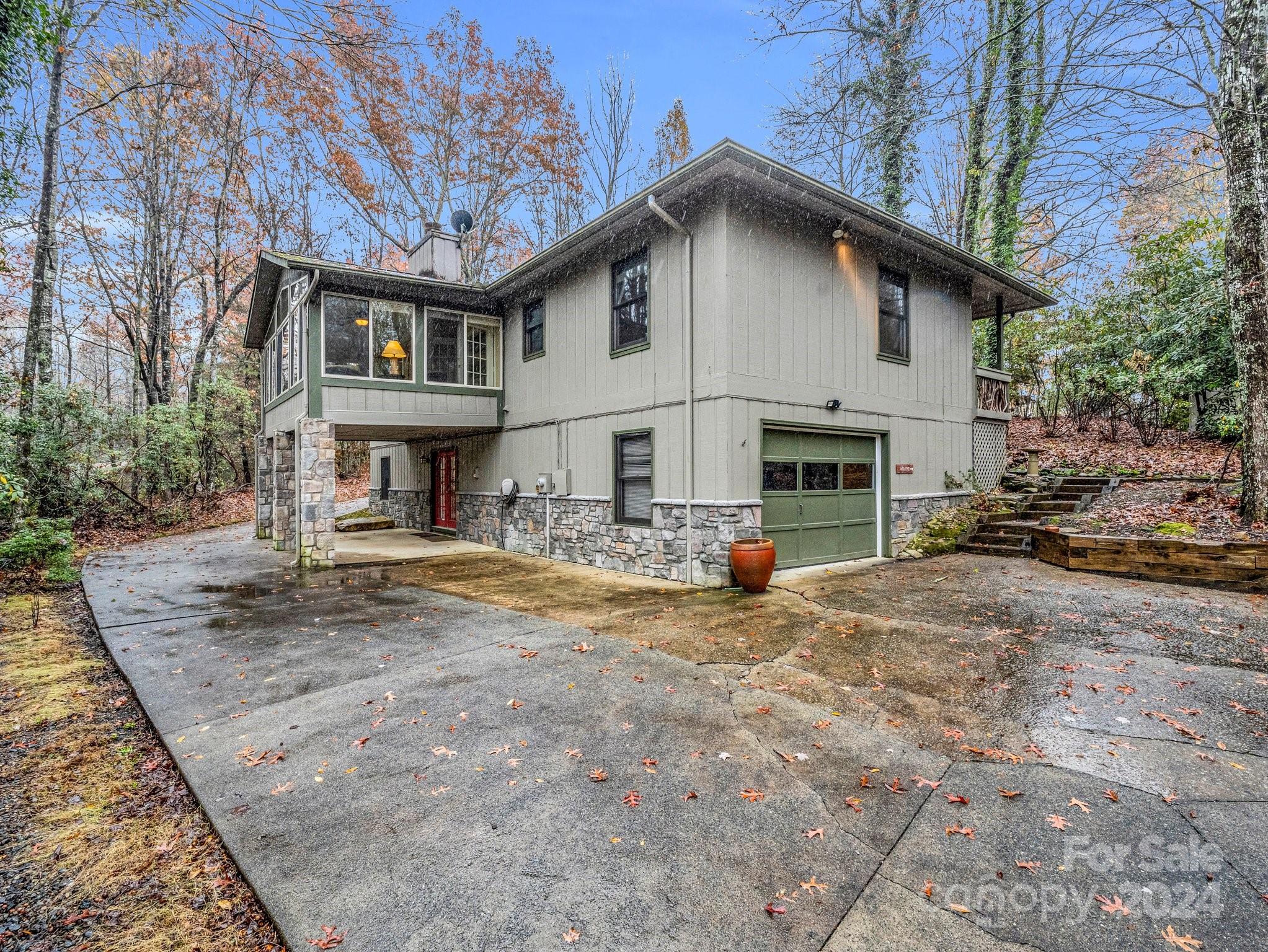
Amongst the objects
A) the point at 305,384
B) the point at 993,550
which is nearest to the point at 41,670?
the point at 305,384

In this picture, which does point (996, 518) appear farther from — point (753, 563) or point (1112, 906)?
point (1112, 906)

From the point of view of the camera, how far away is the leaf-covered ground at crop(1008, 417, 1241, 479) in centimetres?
972

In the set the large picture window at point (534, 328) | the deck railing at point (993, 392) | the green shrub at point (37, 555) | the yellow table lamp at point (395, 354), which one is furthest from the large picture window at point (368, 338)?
the deck railing at point (993, 392)

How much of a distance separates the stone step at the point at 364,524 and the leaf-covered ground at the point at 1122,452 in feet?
48.9

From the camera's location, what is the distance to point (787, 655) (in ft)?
14.1

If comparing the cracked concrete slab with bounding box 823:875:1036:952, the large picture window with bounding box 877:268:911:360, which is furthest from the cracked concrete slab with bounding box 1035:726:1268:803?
the large picture window with bounding box 877:268:911:360

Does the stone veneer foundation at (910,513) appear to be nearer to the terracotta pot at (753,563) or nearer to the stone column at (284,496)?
the terracotta pot at (753,563)

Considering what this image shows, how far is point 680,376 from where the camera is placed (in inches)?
284

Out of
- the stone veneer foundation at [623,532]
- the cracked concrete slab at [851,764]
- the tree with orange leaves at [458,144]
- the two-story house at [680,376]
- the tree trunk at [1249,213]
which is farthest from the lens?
the tree with orange leaves at [458,144]

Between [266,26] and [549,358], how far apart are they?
6207 millimetres

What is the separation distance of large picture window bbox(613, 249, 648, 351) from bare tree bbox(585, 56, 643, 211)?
415 inches

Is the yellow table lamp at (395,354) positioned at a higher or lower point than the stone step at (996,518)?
higher

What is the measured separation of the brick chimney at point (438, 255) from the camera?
10.7m

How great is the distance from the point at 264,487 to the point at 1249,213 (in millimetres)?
17078
